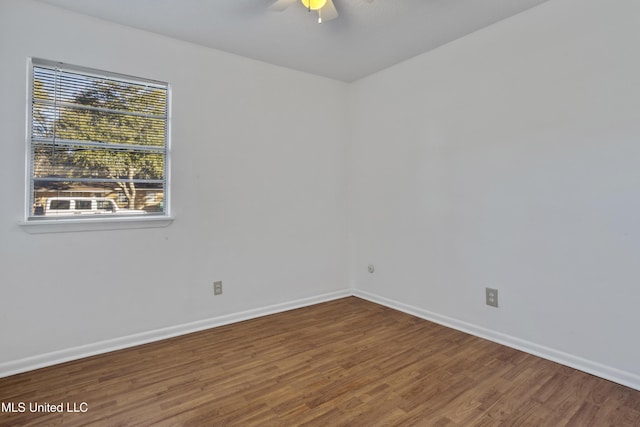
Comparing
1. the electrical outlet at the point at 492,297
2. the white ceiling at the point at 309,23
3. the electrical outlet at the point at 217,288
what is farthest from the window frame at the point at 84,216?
the electrical outlet at the point at 492,297

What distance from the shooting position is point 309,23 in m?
2.49

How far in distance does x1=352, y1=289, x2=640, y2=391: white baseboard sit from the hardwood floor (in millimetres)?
61

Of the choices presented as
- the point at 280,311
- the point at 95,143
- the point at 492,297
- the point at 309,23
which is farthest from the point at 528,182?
the point at 95,143

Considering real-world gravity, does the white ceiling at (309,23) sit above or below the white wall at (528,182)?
above

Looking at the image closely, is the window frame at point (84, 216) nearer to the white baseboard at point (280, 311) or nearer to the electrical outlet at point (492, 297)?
the white baseboard at point (280, 311)

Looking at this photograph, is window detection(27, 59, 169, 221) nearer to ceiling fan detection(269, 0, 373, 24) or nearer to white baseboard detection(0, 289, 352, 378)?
white baseboard detection(0, 289, 352, 378)

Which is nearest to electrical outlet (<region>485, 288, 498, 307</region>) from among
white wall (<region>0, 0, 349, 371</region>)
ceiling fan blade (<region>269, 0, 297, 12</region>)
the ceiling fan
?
white wall (<region>0, 0, 349, 371</region>)

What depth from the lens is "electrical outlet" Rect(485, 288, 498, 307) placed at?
2.60 meters

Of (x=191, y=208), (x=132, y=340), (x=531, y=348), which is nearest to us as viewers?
(x=531, y=348)

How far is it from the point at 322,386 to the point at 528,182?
1.96 metres

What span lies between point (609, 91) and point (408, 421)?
222cm

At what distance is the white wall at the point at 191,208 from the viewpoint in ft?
7.23

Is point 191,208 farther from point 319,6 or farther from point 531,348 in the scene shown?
point 531,348

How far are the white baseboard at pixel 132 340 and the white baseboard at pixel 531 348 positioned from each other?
1.06m
